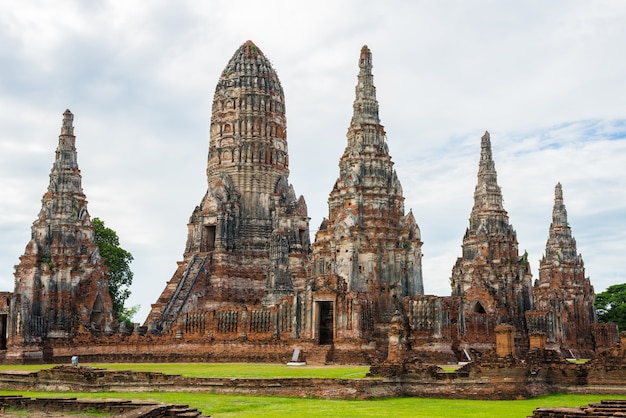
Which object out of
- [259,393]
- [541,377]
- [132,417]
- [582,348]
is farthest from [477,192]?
[132,417]

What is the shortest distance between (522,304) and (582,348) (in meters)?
7.18

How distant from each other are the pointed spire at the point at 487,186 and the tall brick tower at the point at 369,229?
49.8ft

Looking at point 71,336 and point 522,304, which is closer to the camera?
point 71,336

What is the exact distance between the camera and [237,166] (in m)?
51.7

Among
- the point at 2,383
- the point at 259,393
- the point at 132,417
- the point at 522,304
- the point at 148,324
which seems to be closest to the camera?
the point at 132,417

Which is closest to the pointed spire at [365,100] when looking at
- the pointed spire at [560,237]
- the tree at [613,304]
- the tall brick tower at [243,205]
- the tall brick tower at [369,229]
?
the tall brick tower at [369,229]

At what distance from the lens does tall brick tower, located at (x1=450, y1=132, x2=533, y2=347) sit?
48688mm

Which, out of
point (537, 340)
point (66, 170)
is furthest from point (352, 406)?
point (66, 170)

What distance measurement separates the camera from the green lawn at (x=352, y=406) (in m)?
19.0

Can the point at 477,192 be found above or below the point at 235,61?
below

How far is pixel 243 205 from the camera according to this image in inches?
2028

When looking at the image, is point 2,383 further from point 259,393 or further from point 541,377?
point 541,377

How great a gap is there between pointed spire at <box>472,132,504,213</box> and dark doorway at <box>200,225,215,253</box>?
1638cm

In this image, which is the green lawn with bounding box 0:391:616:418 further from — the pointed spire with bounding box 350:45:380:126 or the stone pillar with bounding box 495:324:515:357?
the pointed spire with bounding box 350:45:380:126
